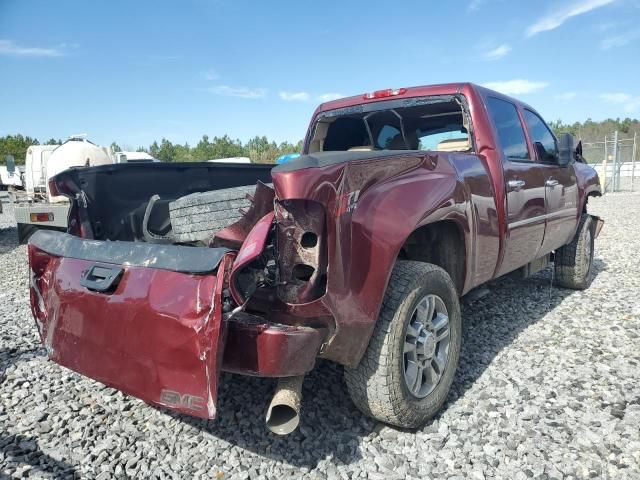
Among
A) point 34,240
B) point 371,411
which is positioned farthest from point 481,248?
point 34,240

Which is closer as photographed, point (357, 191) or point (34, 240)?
point (357, 191)

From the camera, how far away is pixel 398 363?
2.35 metres

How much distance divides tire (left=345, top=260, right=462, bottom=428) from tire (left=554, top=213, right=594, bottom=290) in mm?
3349

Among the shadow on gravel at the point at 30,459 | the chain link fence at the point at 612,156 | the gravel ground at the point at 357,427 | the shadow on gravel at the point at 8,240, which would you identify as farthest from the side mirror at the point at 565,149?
the chain link fence at the point at 612,156

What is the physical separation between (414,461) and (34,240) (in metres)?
2.33

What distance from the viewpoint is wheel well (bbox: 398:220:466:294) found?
3.01 m

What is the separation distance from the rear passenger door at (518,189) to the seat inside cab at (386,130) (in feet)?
1.47

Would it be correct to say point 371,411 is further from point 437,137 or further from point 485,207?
point 437,137

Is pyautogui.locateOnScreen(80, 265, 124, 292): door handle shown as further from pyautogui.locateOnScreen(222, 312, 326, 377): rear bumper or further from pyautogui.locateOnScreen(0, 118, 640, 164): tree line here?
pyautogui.locateOnScreen(0, 118, 640, 164): tree line

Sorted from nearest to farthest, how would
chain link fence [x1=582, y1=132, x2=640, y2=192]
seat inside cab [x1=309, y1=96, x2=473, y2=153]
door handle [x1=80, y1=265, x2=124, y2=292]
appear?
door handle [x1=80, y1=265, x2=124, y2=292], seat inside cab [x1=309, y1=96, x2=473, y2=153], chain link fence [x1=582, y1=132, x2=640, y2=192]

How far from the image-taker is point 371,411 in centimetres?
242

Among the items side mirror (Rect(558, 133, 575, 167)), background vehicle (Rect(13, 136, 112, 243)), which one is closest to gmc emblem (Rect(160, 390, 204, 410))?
side mirror (Rect(558, 133, 575, 167))

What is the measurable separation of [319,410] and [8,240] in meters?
10.7

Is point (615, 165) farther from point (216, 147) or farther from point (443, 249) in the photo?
point (216, 147)
